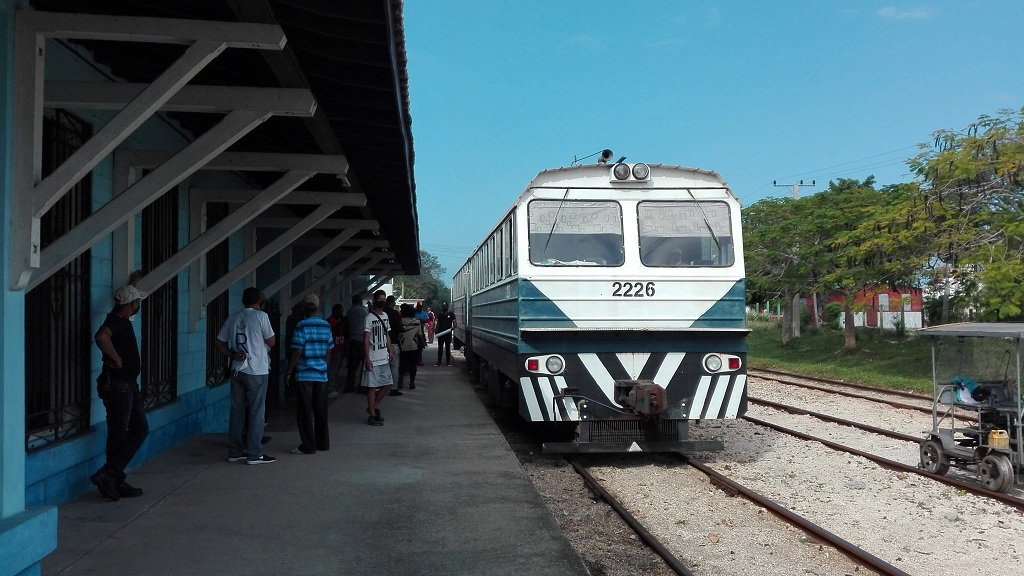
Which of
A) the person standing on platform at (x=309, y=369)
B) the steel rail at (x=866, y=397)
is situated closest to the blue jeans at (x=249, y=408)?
the person standing on platform at (x=309, y=369)

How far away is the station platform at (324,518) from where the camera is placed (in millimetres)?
4930

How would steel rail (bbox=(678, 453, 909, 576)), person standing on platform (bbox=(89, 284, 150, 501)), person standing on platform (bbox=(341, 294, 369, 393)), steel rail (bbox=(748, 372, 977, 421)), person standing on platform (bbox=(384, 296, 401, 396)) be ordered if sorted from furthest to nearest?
person standing on platform (bbox=(341, 294, 369, 393)) → person standing on platform (bbox=(384, 296, 401, 396)) → steel rail (bbox=(748, 372, 977, 421)) → person standing on platform (bbox=(89, 284, 150, 501)) → steel rail (bbox=(678, 453, 909, 576))

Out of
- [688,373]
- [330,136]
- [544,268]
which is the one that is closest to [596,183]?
[544,268]

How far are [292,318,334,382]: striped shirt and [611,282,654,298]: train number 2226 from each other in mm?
2828

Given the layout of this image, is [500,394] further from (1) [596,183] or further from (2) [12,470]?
(2) [12,470]

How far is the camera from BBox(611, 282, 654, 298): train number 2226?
882cm

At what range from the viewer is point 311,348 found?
27.9 ft

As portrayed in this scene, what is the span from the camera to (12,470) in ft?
13.2

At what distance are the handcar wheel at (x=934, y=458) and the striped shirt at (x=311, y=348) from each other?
5.89 metres

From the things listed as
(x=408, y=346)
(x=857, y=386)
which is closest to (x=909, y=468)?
(x=408, y=346)

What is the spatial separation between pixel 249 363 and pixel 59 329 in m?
1.84

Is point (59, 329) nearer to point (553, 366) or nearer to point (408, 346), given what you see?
point (553, 366)

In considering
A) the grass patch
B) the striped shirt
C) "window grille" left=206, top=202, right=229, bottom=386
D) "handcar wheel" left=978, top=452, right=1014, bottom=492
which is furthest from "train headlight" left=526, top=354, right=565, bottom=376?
the grass patch

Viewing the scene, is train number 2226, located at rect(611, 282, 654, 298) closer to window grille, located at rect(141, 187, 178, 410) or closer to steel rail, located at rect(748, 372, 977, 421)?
window grille, located at rect(141, 187, 178, 410)
